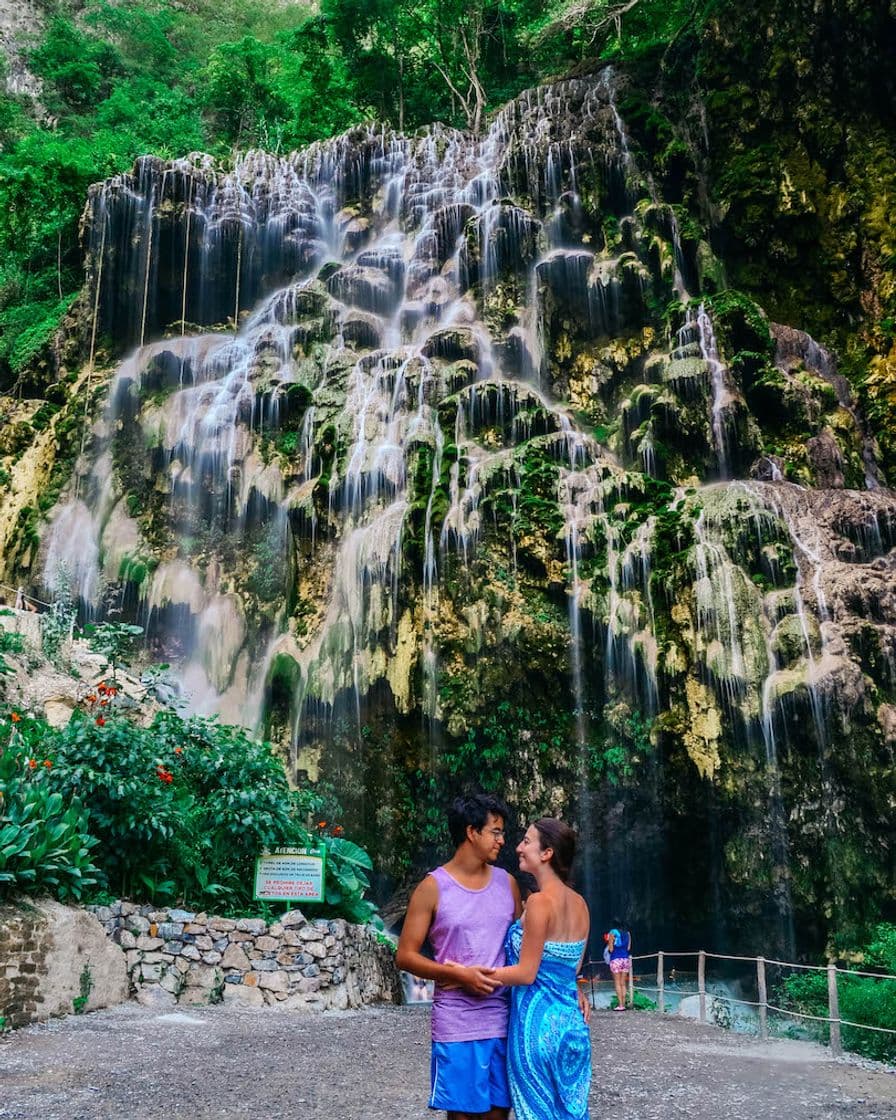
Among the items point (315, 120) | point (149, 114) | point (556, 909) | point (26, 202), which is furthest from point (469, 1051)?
point (149, 114)

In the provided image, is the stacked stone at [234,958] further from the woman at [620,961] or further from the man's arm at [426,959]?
the man's arm at [426,959]

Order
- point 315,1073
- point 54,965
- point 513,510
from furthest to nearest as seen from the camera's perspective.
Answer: point 513,510
point 54,965
point 315,1073

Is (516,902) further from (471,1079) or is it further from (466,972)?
(471,1079)

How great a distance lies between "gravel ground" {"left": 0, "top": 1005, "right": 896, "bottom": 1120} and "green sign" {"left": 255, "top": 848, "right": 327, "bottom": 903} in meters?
1.24

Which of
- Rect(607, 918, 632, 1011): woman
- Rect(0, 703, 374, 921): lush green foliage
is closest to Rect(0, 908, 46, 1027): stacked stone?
Rect(0, 703, 374, 921): lush green foliage

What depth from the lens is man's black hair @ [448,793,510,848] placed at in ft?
10.9

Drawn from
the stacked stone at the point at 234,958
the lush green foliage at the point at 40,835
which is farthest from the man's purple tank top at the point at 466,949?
the stacked stone at the point at 234,958

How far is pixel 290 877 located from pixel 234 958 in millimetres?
975

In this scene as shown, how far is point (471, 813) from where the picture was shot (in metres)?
3.32

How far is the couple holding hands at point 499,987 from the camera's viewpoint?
3053mm

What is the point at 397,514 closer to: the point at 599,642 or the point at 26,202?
the point at 599,642

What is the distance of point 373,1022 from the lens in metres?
8.91

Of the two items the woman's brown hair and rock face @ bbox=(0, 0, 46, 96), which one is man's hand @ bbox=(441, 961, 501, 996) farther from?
rock face @ bbox=(0, 0, 46, 96)

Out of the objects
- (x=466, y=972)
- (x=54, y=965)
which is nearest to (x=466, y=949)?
(x=466, y=972)
